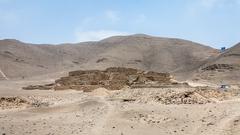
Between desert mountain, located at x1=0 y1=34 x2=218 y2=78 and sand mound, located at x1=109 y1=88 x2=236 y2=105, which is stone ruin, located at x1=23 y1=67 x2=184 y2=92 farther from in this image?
desert mountain, located at x1=0 y1=34 x2=218 y2=78

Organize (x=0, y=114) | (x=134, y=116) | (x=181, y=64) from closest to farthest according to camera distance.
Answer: (x=134, y=116), (x=0, y=114), (x=181, y=64)

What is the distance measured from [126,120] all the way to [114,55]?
335 ft

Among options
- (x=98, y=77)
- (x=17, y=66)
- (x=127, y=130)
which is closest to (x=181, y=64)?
(x=17, y=66)

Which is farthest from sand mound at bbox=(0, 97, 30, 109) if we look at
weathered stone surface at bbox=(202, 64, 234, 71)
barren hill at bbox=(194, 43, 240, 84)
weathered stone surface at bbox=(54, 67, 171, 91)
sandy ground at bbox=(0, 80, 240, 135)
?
weathered stone surface at bbox=(202, 64, 234, 71)

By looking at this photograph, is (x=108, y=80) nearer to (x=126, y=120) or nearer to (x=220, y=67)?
(x=126, y=120)

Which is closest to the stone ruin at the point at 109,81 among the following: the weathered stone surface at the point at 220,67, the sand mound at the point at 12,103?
the sand mound at the point at 12,103

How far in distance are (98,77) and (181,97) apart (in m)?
25.2

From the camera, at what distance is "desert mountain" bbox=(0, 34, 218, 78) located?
4301 inches

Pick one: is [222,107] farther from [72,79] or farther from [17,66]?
[17,66]

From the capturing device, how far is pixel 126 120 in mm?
19422

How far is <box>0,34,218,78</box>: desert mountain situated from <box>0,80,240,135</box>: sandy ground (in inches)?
2942

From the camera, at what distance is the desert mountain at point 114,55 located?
109250mm

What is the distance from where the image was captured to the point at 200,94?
26703 mm

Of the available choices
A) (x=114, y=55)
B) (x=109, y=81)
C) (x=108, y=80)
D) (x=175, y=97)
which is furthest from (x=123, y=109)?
(x=114, y=55)
